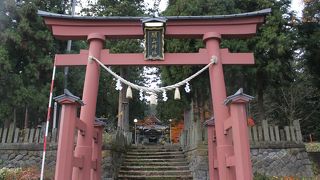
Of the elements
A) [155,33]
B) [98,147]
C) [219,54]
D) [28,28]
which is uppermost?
[28,28]

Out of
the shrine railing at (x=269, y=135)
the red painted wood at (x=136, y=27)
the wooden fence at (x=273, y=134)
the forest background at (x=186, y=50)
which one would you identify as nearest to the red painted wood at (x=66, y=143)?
the red painted wood at (x=136, y=27)

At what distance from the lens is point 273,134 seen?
11414mm

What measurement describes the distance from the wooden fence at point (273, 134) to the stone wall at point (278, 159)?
254mm

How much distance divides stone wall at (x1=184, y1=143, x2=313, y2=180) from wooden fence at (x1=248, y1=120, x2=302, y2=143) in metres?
0.25

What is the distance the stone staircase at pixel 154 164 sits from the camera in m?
12.0

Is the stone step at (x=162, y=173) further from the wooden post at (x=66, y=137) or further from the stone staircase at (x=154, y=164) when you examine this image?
the wooden post at (x=66, y=137)

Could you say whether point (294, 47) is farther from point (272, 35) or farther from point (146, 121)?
point (146, 121)

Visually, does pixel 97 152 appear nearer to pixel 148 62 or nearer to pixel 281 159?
pixel 148 62

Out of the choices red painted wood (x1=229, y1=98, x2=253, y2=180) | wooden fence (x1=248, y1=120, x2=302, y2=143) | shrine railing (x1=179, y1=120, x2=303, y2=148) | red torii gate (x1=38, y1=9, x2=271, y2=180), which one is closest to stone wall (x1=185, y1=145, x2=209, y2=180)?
shrine railing (x1=179, y1=120, x2=303, y2=148)

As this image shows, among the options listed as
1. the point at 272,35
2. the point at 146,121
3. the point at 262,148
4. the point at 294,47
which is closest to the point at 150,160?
the point at 262,148

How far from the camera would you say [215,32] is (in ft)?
25.3

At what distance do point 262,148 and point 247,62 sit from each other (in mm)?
4793

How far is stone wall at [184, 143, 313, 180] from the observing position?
35.8ft

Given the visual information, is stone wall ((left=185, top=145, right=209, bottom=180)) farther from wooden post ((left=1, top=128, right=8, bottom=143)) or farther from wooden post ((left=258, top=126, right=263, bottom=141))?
wooden post ((left=1, top=128, right=8, bottom=143))
